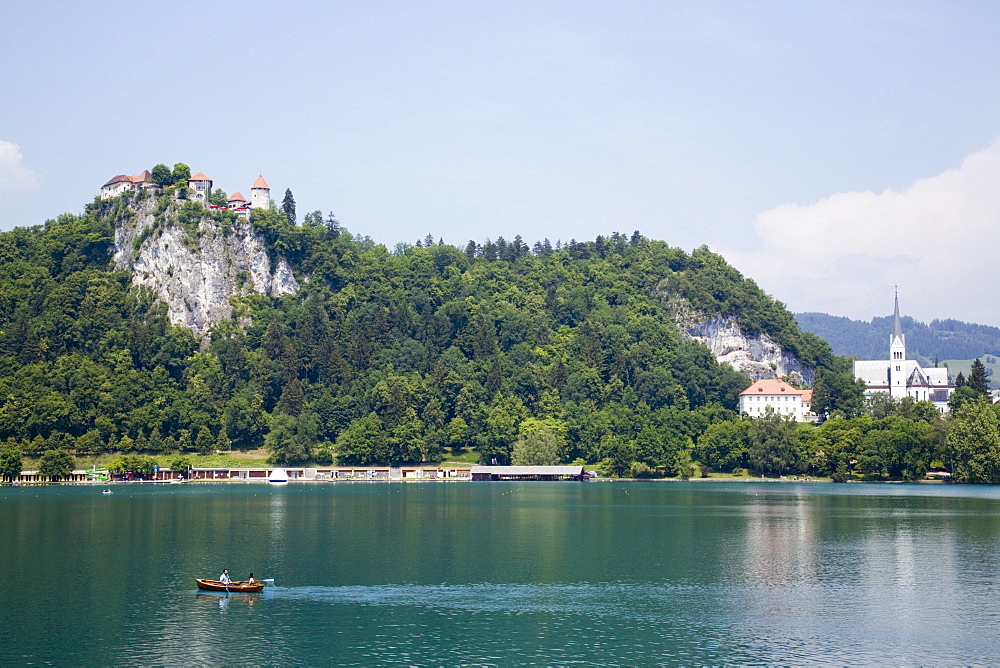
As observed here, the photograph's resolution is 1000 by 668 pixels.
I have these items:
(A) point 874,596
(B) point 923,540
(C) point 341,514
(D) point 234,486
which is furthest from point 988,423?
(D) point 234,486

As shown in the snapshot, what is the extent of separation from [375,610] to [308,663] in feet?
38.7

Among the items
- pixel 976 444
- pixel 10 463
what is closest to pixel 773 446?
pixel 976 444

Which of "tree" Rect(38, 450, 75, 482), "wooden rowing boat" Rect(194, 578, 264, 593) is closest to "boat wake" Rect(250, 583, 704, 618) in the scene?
"wooden rowing boat" Rect(194, 578, 264, 593)

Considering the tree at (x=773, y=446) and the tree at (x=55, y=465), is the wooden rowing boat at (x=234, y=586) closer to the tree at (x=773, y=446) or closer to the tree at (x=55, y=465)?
the tree at (x=55, y=465)

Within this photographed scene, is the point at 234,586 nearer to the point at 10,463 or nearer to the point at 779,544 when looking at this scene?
the point at 779,544

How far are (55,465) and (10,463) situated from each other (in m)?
7.50

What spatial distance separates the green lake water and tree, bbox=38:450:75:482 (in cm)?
7421

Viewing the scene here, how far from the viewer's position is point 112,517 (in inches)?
4530

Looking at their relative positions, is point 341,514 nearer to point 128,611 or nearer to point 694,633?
point 128,611

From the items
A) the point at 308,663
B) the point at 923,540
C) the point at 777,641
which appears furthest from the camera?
the point at 923,540

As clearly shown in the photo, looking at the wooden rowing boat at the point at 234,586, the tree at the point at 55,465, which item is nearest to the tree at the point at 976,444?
the wooden rowing boat at the point at 234,586

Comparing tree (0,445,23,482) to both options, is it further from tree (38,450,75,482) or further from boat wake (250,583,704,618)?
boat wake (250,583,704,618)

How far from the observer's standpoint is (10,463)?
620ft

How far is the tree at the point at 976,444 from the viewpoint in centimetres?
16750
